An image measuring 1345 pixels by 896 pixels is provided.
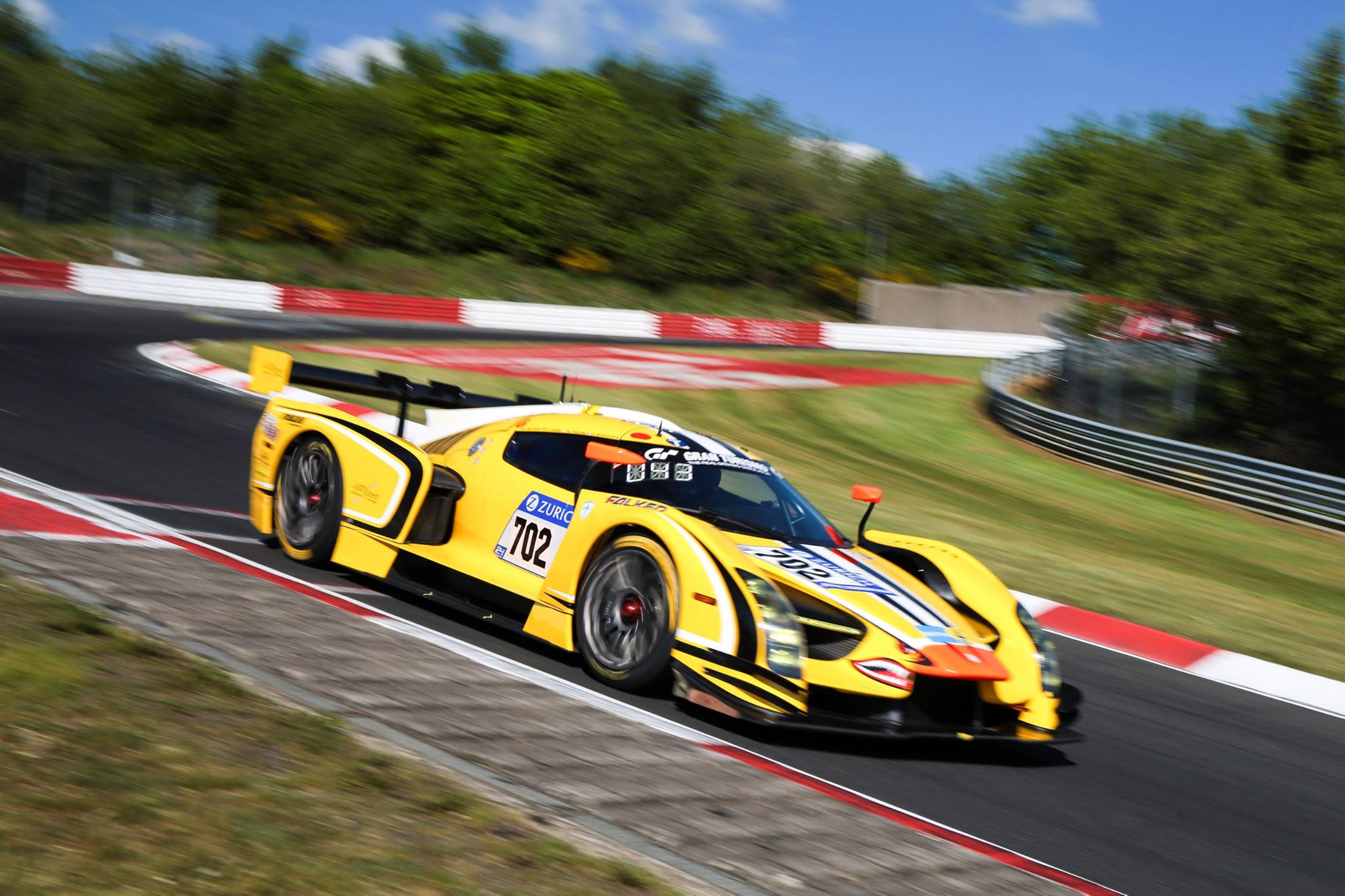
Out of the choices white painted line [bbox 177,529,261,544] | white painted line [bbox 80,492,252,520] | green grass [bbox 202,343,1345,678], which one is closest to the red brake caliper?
white painted line [bbox 177,529,261,544]

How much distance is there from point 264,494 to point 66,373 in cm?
780

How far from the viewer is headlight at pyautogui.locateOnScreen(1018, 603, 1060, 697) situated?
6.36m

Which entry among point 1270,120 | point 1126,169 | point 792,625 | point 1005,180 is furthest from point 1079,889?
point 1005,180

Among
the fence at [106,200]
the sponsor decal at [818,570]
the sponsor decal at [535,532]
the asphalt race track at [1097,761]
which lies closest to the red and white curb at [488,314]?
the fence at [106,200]

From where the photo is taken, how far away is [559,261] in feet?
183

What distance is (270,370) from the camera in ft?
28.4

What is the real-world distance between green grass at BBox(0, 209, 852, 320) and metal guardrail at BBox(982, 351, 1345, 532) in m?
23.7

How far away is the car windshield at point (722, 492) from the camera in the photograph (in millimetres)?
6617

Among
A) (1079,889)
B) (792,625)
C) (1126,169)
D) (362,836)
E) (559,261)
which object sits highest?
(1126,169)

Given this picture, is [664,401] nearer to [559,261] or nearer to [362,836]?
[362,836]

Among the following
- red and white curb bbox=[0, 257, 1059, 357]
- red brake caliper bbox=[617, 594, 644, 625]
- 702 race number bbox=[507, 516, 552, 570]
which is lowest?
red brake caliper bbox=[617, 594, 644, 625]

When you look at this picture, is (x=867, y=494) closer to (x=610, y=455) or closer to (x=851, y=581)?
(x=851, y=581)

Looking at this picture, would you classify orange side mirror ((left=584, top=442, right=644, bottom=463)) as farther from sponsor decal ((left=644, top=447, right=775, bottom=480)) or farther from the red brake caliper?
the red brake caliper

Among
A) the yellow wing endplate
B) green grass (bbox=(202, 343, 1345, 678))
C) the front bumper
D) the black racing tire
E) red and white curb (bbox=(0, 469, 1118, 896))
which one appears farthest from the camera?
green grass (bbox=(202, 343, 1345, 678))
